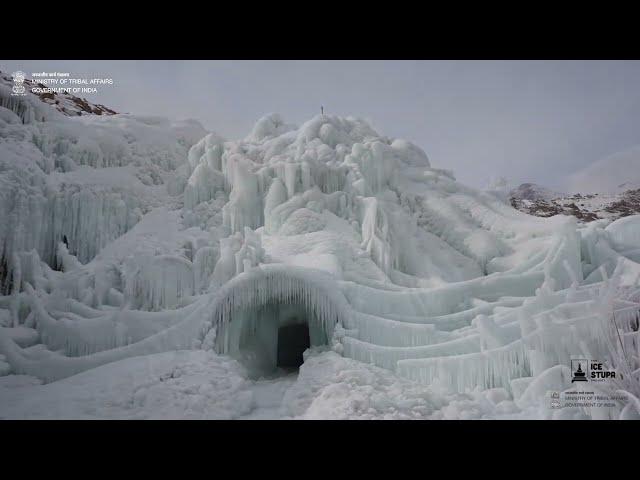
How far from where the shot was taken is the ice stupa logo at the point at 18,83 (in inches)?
252

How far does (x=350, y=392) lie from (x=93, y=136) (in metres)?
8.14

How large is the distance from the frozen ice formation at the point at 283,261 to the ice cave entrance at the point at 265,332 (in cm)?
3

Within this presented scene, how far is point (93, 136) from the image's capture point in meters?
9.38

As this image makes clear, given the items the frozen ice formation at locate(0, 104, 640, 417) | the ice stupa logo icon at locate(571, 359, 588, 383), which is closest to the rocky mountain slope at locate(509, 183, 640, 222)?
the frozen ice formation at locate(0, 104, 640, 417)

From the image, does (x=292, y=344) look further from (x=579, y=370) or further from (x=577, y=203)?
(x=577, y=203)

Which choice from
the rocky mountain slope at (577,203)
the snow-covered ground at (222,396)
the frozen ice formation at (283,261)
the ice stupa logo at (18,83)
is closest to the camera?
the snow-covered ground at (222,396)

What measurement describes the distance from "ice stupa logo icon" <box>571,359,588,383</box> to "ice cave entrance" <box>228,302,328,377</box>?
3688 millimetres

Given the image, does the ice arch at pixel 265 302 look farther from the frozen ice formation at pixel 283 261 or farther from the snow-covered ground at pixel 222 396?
the snow-covered ground at pixel 222 396

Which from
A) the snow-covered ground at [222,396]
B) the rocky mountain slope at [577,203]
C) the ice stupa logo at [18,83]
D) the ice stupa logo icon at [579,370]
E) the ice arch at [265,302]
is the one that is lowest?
the snow-covered ground at [222,396]

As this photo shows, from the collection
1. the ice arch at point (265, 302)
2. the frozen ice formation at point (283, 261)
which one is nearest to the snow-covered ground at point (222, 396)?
the frozen ice formation at point (283, 261)

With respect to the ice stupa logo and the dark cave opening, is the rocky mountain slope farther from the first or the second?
the ice stupa logo

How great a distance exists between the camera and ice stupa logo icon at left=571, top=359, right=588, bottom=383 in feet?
16.2
